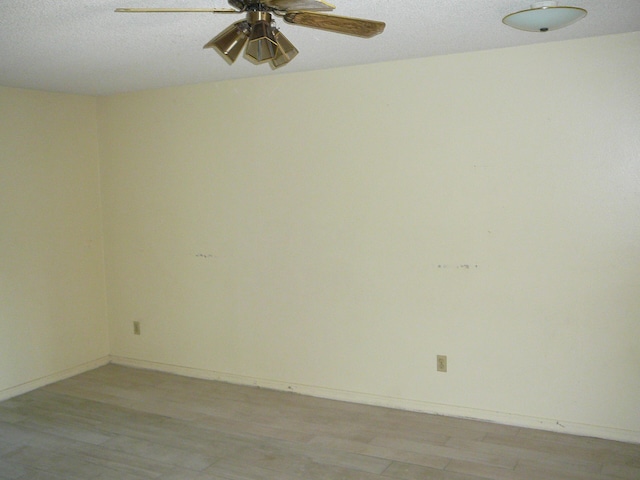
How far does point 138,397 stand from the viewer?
4.36 meters

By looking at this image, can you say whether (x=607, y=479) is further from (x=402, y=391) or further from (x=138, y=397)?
(x=138, y=397)

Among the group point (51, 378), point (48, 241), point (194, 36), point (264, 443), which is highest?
point (194, 36)

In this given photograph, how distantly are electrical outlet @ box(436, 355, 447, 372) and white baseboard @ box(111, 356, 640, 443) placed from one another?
238mm

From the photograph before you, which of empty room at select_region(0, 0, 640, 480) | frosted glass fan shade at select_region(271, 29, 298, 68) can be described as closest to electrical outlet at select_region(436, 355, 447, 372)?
empty room at select_region(0, 0, 640, 480)

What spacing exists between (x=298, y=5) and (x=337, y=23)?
0.23 meters

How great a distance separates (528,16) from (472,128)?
1109 mm

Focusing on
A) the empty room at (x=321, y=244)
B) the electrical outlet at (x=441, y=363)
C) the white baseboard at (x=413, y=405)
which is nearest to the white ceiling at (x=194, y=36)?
the empty room at (x=321, y=244)

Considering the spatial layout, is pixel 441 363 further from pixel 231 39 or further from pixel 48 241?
pixel 48 241

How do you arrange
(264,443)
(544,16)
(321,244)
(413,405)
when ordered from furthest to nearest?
(321,244) → (413,405) → (264,443) → (544,16)

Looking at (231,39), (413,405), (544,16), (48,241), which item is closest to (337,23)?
(231,39)

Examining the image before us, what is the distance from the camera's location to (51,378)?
470 cm

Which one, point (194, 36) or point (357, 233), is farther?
point (357, 233)

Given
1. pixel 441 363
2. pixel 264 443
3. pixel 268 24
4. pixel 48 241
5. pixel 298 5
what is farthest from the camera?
pixel 48 241

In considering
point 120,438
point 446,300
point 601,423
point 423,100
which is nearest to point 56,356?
point 120,438
